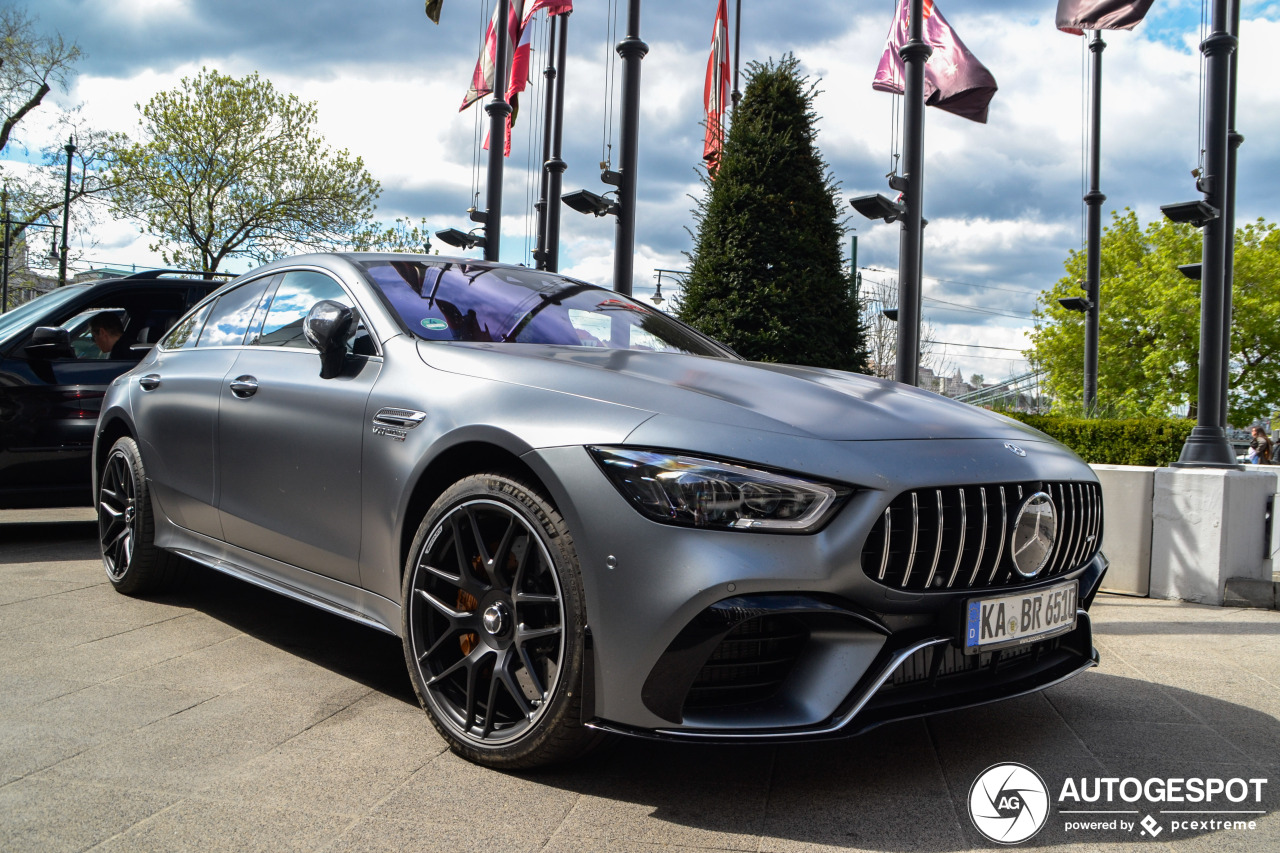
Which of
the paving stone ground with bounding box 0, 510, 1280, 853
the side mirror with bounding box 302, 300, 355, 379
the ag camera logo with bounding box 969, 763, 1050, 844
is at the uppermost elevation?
the side mirror with bounding box 302, 300, 355, 379

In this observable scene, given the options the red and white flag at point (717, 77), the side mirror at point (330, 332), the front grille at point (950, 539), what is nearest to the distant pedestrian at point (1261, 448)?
the red and white flag at point (717, 77)

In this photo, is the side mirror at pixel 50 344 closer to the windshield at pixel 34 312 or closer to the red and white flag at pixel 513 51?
the windshield at pixel 34 312

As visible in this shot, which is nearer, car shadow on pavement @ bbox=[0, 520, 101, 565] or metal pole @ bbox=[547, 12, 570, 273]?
car shadow on pavement @ bbox=[0, 520, 101, 565]

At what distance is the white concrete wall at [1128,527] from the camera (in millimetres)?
6109

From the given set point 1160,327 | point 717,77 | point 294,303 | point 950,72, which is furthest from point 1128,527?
point 1160,327

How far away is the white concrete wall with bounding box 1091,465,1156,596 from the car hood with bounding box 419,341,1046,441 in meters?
3.61

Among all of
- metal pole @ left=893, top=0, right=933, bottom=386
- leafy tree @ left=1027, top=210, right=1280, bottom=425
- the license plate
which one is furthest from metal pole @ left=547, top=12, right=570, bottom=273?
leafy tree @ left=1027, top=210, right=1280, bottom=425

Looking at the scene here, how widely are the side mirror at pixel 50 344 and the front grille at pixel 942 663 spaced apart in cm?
560

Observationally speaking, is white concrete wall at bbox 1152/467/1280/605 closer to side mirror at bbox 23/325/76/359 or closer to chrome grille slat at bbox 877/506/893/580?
chrome grille slat at bbox 877/506/893/580

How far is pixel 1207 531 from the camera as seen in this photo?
589 centimetres

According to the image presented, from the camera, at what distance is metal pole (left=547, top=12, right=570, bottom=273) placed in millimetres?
16647

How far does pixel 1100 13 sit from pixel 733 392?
32.5 ft

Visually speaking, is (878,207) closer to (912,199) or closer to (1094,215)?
(912,199)

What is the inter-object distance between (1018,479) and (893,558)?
517mm
